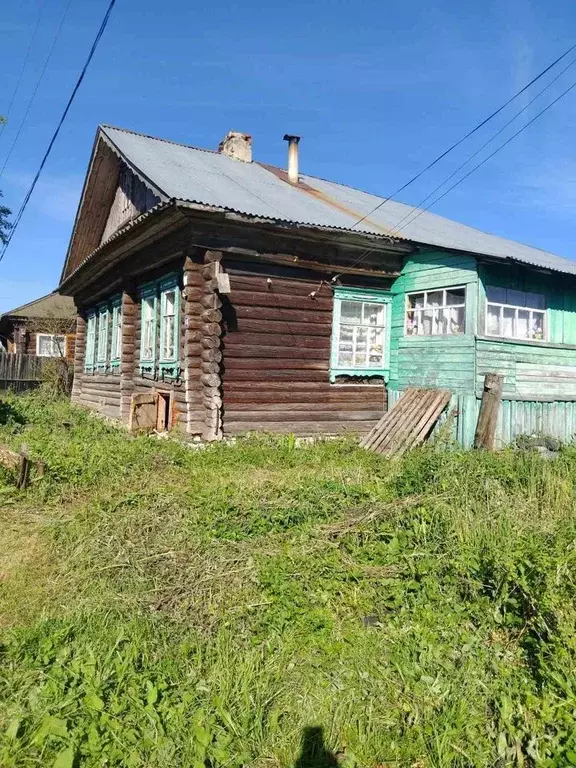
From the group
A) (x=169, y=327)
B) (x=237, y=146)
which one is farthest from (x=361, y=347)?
(x=237, y=146)

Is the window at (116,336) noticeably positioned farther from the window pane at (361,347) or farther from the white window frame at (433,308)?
the white window frame at (433,308)

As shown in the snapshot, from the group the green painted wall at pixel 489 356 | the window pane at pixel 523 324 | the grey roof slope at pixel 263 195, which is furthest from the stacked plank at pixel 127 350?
the window pane at pixel 523 324

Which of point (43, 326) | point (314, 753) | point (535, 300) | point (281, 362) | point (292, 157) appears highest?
point (292, 157)

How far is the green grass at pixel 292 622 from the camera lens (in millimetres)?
2760

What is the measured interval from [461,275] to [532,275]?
1775mm

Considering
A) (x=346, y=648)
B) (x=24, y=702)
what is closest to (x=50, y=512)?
(x=24, y=702)

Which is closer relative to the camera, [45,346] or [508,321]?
[508,321]

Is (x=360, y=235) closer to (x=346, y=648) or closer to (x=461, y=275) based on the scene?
(x=461, y=275)

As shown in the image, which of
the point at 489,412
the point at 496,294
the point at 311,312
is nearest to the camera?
the point at 489,412

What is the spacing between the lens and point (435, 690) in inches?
122

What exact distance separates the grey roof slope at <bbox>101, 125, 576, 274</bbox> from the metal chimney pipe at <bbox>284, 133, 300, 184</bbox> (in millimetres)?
477

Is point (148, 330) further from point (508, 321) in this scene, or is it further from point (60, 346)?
point (60, 346)

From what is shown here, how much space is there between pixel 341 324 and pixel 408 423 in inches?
90.2

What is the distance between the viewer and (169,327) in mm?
10516
